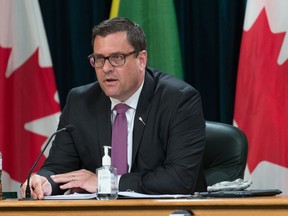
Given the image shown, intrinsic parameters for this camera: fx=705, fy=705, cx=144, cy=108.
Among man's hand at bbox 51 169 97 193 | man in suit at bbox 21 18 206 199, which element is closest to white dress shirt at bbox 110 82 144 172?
man in suit at bbox 21 18 206 199

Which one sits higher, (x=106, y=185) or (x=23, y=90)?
(x=23, y=90)

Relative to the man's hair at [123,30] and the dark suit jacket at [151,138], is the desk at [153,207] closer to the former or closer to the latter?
the dark suit jacket at [151,138]

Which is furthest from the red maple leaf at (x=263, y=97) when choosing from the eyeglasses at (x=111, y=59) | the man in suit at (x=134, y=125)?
the eyeglasses at (x=111, y=59)

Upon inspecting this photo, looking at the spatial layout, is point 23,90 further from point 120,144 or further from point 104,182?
point 104,182

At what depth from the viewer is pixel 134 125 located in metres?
3.63

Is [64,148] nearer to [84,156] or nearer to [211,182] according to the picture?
[84,156]

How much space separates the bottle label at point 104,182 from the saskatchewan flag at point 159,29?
188cm

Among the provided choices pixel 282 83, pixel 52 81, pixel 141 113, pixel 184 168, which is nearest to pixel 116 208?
pixel 184 168

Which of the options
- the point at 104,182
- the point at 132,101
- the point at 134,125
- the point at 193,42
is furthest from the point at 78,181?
the point at 193,42

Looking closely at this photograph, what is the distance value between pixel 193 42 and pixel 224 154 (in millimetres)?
1362

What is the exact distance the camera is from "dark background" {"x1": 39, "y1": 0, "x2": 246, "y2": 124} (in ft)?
15.8

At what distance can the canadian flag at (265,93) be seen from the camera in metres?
4.42

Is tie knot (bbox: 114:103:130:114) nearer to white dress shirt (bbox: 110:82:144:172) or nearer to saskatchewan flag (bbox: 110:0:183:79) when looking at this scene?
white dress shirt (bbox: 110:82:144:172)

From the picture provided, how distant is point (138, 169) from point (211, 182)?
439 millimetres
